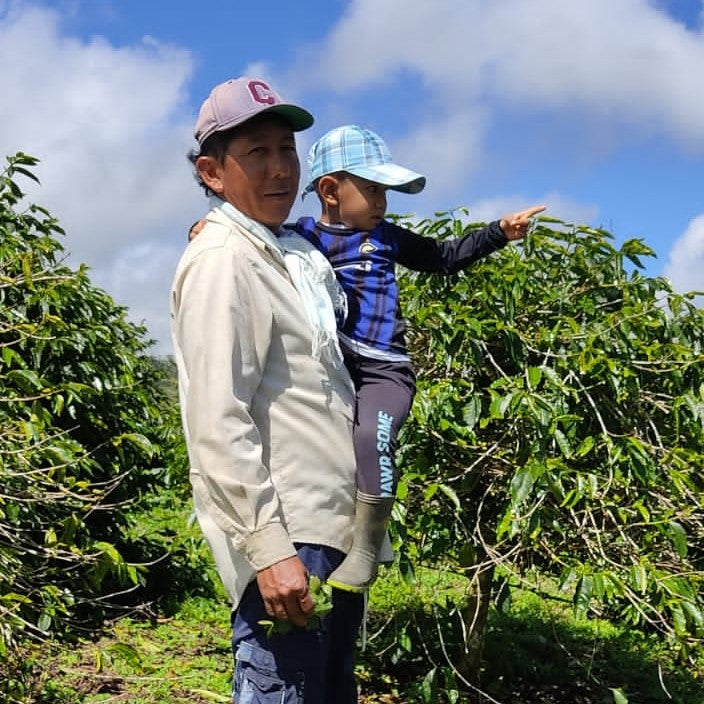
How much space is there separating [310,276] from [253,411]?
1.01 ft

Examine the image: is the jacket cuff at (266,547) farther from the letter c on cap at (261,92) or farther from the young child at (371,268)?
the letter c on cap at (261,92)

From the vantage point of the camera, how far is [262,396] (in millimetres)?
1896

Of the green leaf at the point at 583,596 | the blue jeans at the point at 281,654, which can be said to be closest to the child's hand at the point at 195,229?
the blue jeans at the point at 281,654

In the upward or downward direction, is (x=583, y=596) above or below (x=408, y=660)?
above

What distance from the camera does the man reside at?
177 centimetres

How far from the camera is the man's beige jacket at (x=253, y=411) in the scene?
1766mm

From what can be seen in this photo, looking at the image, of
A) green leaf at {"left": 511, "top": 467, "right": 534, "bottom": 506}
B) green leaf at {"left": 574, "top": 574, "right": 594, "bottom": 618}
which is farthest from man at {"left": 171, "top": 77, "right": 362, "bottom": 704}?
green leaf at {"left": 574, "top": 574, "right": 594, "bottom": 618}

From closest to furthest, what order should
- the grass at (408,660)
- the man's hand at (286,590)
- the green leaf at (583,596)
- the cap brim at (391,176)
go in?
the man's hand at (286,590)
the cap brim at (391,176)
the green leaf at (583,596)
the grass at (408,660)

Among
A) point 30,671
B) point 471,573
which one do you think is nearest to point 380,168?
point 471,573

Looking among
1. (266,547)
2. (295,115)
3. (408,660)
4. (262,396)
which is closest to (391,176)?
(295,115)

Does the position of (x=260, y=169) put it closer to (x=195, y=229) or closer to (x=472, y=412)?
(x=195, y=229)

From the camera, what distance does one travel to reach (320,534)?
1.90m

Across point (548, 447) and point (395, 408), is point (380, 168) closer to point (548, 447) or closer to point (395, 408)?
point (395, 408)

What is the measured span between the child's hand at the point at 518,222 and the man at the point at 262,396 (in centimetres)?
86
